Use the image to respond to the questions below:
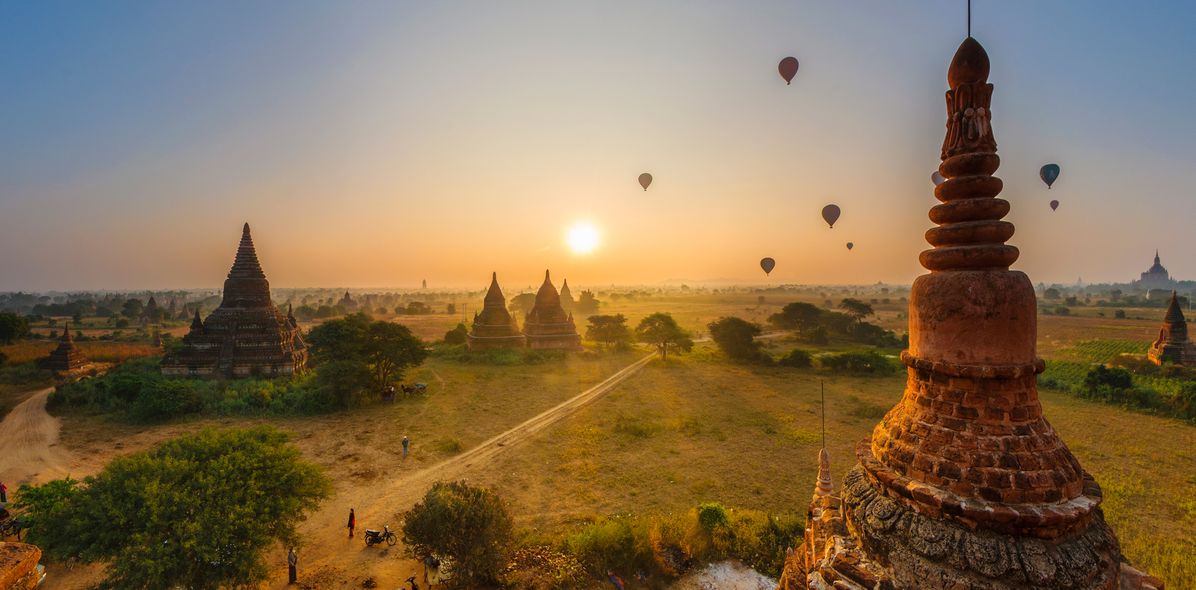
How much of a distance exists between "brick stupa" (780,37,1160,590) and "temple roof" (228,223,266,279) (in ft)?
106

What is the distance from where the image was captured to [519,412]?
22750 millimetres

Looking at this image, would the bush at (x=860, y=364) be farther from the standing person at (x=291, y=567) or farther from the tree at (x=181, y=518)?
the tree at (x=181, y=518)

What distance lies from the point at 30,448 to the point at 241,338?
30.4 feet

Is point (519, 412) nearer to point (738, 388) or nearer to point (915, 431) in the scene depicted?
point (738, 388)

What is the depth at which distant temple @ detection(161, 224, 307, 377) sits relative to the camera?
1019 inches

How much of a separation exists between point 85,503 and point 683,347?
34572 mm

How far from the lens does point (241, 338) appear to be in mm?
26328

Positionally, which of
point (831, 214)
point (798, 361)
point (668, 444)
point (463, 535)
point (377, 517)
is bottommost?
point (377, 517)

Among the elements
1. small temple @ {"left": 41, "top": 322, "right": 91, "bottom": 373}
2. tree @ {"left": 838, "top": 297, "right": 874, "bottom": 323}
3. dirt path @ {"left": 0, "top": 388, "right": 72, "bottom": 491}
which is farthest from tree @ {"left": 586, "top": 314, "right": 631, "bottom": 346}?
small temple @ {"left": 41, "top": 322, "right": 91, "bottom": 373}

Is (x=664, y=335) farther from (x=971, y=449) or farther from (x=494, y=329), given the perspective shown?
(x=971, y=449)

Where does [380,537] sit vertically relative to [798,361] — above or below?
below

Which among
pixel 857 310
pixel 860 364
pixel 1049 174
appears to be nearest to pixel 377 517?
pixel 1049 174

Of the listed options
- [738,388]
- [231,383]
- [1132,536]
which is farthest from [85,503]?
[738,388]

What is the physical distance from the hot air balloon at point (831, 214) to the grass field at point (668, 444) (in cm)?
829
